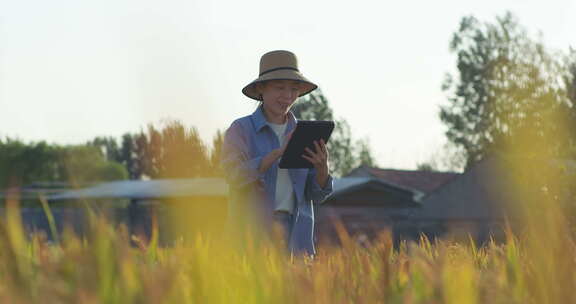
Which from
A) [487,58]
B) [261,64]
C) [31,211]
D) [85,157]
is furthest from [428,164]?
[261,64]

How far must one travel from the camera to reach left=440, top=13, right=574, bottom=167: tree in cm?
4766

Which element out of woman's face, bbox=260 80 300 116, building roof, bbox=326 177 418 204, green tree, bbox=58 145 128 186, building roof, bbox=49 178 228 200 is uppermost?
green tree, bbox=58 145 128 186

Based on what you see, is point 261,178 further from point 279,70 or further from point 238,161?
point 279,70

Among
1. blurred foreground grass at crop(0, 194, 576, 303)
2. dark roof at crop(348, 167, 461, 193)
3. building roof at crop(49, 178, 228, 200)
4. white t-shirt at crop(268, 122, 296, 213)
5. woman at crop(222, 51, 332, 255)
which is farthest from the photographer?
dark roof at crop(348, 167, 461, 193)

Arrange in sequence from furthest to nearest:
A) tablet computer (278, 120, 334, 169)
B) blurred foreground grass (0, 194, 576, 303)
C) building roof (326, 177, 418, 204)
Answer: building roof (326, 177, 418, 204) < tablet computer (278, 120, 334, 169) < blurred foreground grass (0, 194, 576, 303)

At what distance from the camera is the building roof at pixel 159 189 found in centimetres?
3888

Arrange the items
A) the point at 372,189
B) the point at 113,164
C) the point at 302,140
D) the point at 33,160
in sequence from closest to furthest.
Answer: the point at 302,140 < the point at 372,189 < the point at 33,160 < the point at 113,164

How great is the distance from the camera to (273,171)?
486 cm

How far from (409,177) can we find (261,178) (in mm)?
41538

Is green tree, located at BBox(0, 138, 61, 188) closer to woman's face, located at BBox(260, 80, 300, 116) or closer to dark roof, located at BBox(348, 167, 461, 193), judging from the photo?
dark roof, located at BBox(348, 167, 461, 193)

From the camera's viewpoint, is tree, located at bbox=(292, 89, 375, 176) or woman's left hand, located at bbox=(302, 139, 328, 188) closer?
woman's left hand, located at bbox=(302, 139, 328, 188)

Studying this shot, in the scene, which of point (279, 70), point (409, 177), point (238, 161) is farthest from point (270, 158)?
point (409, 177)

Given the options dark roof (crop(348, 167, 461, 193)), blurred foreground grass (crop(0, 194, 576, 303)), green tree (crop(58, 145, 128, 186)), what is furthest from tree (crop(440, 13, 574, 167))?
blurred foreground grass (crop(0, 194, 576, 303))

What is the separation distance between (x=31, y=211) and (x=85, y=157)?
39136 millimetres
